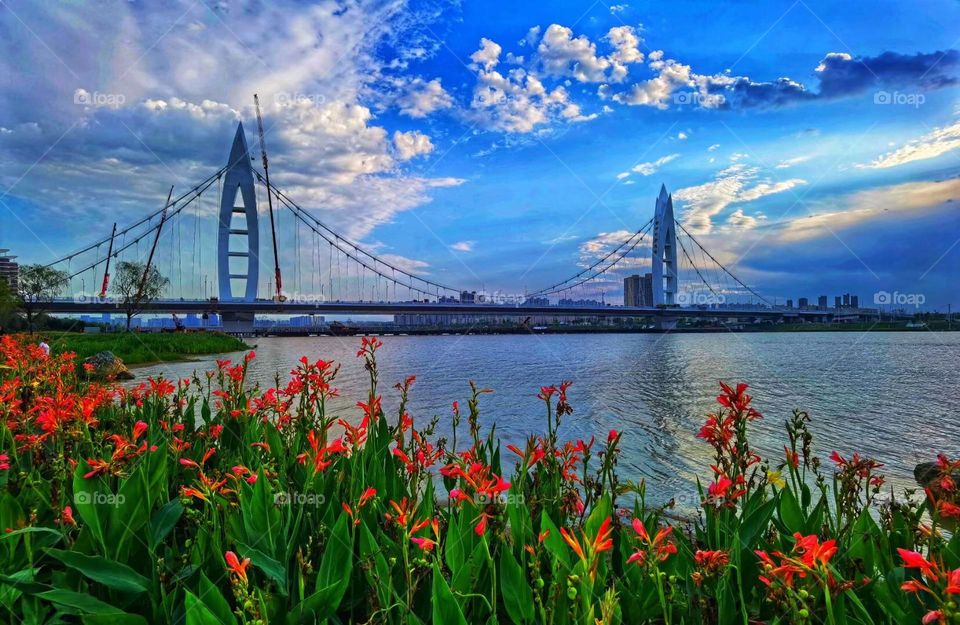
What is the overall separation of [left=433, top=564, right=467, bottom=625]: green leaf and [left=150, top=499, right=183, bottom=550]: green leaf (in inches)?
39.3

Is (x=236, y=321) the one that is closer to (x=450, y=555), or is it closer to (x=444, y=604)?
(x=450, y=555)

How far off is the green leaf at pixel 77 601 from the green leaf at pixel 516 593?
965 millimetres

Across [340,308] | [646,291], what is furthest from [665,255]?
[340,308]

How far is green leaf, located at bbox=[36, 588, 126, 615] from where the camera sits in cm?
118

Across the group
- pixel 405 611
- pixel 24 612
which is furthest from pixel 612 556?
pixel 24 612

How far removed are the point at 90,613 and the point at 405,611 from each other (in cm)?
77

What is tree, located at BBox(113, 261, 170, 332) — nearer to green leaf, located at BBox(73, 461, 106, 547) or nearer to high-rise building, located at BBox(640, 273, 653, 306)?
green leaf, located at BBox(73, 461, 106, 547)

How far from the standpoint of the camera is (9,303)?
24250mm

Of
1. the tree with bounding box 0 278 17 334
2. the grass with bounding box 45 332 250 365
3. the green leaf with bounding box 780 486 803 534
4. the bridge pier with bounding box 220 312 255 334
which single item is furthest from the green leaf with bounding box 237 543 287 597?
the bridge pier with bounding box 220 312 255 334

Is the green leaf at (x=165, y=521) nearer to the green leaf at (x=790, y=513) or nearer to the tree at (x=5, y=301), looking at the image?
the green leaf at (x=790, y=513)

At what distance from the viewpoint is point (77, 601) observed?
121cm

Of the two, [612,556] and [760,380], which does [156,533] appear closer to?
[612,556]

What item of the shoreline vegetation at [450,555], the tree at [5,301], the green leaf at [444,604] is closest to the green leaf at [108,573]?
the shoreline vegetation at [450,555]

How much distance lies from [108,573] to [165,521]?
11.3 inches
